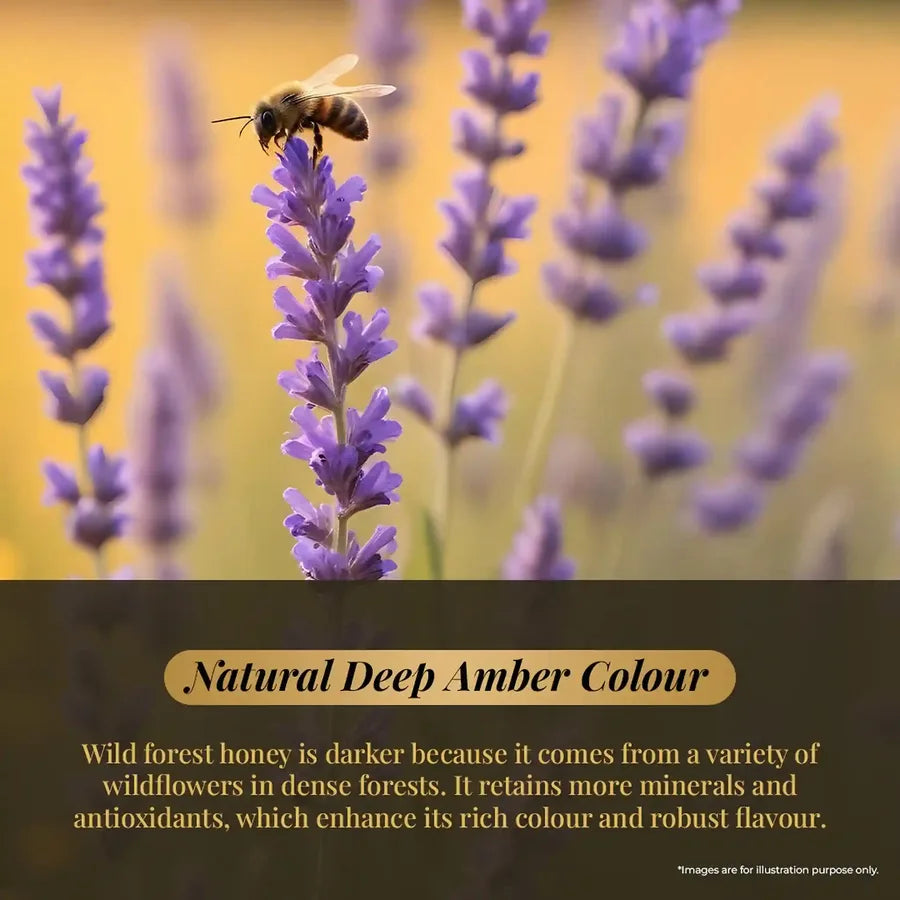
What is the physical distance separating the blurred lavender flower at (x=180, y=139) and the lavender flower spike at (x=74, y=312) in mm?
411

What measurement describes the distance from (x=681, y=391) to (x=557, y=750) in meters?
0.46

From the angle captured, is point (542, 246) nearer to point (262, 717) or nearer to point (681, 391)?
point (681, 391)

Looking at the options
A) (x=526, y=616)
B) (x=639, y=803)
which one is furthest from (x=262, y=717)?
(x=639, y=803)

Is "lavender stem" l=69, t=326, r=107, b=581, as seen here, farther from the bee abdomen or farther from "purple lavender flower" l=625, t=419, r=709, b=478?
"purple lavender flower" l=625, t=419, r=709, b=478

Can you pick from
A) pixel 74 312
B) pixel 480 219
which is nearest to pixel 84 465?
pixel 74 312

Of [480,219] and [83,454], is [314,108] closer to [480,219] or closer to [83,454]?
[480,219]

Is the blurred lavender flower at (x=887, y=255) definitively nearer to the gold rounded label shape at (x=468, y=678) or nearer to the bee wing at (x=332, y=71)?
the gold rounded label shape at (x=468, y=678)

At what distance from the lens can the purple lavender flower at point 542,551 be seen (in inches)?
41.3

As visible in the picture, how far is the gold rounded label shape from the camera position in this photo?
1149 millimetres

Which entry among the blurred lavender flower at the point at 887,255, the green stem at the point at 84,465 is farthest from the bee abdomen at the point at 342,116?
the blurred lavender flower at the point at 887,255

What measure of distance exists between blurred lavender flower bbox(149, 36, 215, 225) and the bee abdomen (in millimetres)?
390

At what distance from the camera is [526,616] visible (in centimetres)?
109

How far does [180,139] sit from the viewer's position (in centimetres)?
146

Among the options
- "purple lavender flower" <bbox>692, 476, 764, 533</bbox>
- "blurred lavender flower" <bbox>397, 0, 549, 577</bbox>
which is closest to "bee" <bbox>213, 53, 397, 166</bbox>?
"blurred lavender flower" <bbox>397, 0, 549, 577</bbox>
